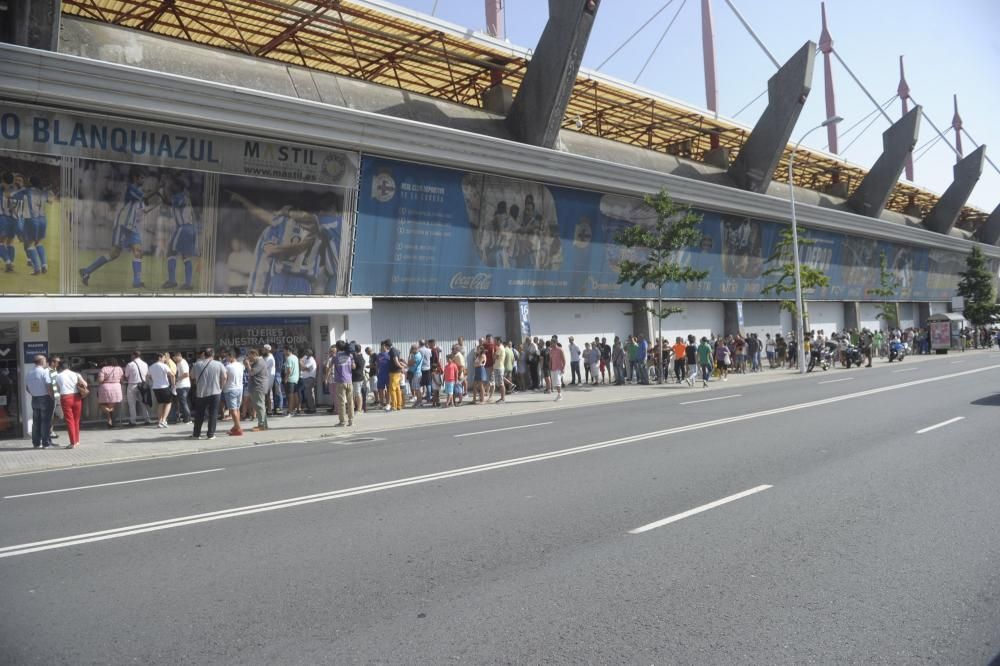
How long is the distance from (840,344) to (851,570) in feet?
108

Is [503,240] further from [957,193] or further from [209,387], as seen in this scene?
[957,193]

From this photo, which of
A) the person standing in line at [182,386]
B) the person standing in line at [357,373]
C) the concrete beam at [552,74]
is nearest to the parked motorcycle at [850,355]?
the concrete beam at [552,74]

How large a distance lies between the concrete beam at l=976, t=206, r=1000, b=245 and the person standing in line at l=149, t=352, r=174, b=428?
73015 mm

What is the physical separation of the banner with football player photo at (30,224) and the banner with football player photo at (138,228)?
0.42 m

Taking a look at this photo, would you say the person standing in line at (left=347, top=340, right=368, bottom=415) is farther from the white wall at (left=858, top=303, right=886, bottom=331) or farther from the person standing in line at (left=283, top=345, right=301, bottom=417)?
the white wall at (left=858, top=303, right=886, bottom=331)

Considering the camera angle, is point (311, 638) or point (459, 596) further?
point (459, 596)

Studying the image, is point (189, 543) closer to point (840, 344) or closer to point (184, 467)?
point (184, 467)

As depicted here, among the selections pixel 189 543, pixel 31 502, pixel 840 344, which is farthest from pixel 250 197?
pixel 840 344

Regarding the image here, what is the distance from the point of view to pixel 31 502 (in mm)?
8172

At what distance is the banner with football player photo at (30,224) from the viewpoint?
49.2 ft

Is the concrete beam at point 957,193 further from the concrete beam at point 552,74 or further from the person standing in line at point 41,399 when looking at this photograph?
the person standing in line at point 41,399

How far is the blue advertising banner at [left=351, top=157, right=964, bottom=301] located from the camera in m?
21.7

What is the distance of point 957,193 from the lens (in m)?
55.3

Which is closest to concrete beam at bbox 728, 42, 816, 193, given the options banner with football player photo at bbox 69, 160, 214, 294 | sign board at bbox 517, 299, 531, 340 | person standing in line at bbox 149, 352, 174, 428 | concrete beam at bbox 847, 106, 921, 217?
concrete beam at bbox 847, 106, 921, 217
